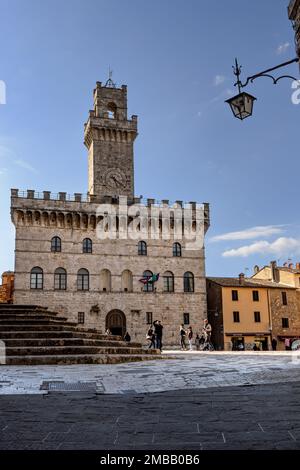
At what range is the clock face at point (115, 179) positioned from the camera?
42.9 metres

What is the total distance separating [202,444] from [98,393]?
3.87m

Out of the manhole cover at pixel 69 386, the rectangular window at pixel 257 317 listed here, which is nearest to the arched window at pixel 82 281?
the rectangular window at pixel 257 317

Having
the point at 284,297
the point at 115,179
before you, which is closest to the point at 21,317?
the point at 115,179

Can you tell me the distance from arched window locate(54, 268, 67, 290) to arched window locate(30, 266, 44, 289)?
3.50 ft

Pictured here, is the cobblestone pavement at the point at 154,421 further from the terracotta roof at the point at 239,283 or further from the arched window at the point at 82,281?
the terracotta roof at the point at 239,283

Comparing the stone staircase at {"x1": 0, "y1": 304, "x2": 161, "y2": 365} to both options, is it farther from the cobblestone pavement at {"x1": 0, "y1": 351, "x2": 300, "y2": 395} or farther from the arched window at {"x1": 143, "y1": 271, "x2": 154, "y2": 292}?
the arched window at {"x1": 143, "y1": 271, "x2": 154, "y2": 292}

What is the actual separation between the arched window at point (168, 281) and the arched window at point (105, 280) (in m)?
4.70

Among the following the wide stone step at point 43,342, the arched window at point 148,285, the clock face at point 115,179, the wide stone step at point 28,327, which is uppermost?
the clock face at point 115,179

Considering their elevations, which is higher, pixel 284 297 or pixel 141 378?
pixel 284 297

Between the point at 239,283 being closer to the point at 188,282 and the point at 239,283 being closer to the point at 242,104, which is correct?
the point at 188,282

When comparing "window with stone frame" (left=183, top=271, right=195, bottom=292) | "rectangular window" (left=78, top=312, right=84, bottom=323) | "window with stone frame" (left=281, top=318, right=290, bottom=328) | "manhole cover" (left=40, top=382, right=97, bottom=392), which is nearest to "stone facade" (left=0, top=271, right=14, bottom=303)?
"rectangular window" (left=78, top=312, right=84, bottom=323)

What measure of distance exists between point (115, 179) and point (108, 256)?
7457 mm

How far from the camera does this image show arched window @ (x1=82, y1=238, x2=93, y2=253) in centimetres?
3947

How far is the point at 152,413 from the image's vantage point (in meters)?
Result: 5.84
